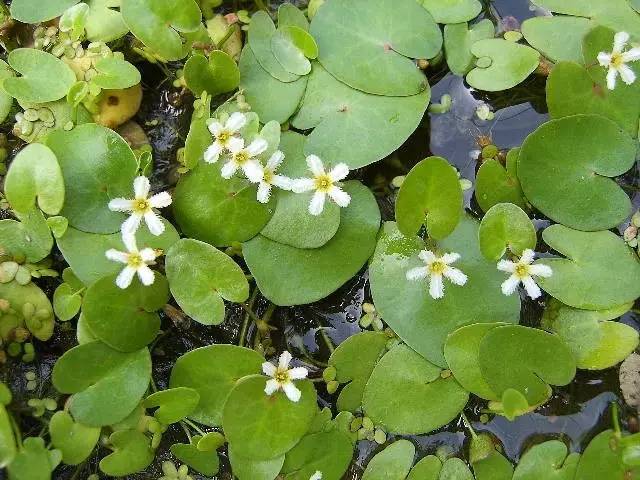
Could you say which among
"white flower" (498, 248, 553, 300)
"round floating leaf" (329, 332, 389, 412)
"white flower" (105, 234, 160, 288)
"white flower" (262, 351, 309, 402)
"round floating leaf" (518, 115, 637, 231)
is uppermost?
"round floating leaf" (518, 115, 637, 231)

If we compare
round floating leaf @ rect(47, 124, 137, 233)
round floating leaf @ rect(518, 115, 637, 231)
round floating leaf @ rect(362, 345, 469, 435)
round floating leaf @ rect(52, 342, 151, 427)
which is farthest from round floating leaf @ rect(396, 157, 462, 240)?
round floating leaf @ rect(52, 342, 151, 427)

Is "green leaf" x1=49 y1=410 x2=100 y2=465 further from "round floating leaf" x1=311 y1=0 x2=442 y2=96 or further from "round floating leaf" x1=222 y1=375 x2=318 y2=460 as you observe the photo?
"round floating leaf" x1=311 y1=0 x2=442 y2=96

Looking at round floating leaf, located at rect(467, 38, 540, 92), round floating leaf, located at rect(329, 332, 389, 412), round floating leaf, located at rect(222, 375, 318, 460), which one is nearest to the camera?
round floating leaf, located at rect(222, 375, 318, 460)

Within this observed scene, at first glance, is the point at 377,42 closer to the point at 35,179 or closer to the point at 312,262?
the point at 312,262

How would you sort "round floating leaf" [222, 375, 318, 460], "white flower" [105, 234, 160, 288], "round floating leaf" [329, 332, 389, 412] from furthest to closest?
"round floating leaf" [329, 332, 389, 412], "round floating leaf" [222, 375, 318, 460], "white flower" [105, 234, 160, 288]

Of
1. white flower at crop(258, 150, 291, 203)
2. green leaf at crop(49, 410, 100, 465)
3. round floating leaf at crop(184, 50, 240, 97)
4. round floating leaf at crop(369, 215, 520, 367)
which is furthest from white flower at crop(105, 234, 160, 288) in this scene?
round floating leaf at crop(369, 215, 520, 367)

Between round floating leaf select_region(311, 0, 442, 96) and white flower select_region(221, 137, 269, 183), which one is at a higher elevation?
round floating leaf select_region(311, 0, 442, 96)

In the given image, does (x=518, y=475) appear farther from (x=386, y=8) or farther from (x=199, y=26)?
(x=199, y=26)

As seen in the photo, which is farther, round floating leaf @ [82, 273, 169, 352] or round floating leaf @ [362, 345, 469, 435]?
round floating leaf @ [362, 345, 469, 435]
